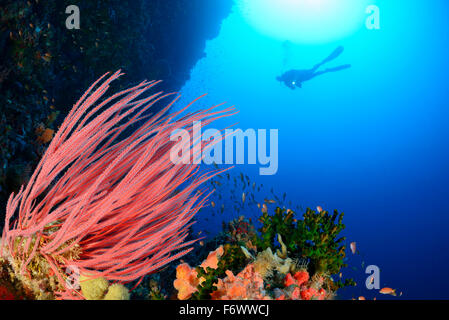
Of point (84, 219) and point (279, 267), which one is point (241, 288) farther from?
point (84, 219)

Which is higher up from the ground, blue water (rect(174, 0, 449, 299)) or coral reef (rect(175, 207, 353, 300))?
blue water (rect(174, 0, 449, 299))

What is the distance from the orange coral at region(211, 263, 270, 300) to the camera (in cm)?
187

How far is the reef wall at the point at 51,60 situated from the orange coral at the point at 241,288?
8.29ft

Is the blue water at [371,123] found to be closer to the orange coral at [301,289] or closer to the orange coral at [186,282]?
the orange coral at [301,289]

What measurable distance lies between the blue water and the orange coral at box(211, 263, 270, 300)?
2249 inches

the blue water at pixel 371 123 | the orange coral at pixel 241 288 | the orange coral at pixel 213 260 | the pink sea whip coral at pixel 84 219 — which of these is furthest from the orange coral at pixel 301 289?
the blue water at pixel 371 123

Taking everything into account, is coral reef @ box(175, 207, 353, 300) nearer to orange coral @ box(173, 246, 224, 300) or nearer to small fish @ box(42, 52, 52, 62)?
orange coral @ box(173, 246, 224, 300)

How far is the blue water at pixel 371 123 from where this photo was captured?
6147cm

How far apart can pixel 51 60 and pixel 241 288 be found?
4.60 metres

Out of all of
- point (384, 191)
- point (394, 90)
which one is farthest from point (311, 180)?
point (394, 90)

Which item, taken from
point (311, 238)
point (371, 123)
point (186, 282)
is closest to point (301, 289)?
point (311, 238)

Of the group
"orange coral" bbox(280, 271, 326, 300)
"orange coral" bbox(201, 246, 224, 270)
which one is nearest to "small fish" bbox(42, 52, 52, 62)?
"orange coral" bbox(201, 246, 224, 270)

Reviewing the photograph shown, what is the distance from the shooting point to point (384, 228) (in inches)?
2530

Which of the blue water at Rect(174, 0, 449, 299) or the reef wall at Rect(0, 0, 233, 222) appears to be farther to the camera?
the blue water at Rect(174, 0, 449, 299)
